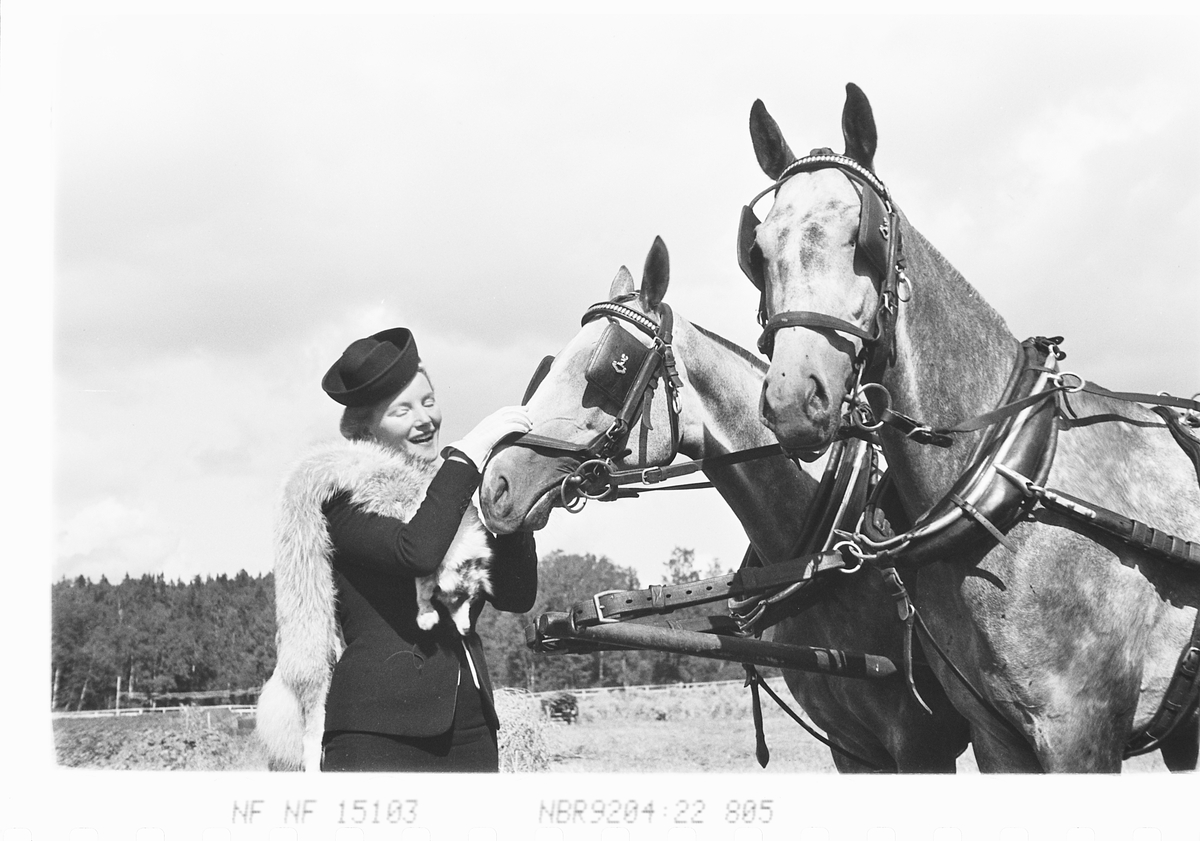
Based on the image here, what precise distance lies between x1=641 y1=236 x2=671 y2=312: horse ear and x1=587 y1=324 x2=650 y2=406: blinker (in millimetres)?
286

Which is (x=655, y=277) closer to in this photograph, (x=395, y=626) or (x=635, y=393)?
(x=635, y=393)

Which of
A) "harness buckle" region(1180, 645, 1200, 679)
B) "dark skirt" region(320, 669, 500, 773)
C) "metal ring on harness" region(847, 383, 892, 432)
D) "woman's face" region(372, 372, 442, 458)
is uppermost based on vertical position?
"woman's face" region(372, 372, 442, 458)

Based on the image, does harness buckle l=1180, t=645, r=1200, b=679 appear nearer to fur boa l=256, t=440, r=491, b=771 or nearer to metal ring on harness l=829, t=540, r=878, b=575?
metal ring on harness l=829, t=540, r=878, b=575

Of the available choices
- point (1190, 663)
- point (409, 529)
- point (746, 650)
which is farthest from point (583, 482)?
→ point (1190, 663)

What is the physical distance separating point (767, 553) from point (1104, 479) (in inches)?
69.3

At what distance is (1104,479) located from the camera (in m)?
3.45

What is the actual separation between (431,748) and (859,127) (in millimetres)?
2642

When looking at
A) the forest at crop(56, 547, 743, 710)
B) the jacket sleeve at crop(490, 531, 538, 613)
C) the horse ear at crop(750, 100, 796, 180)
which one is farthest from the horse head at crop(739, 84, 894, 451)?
the forest at crop(56, 547, 743, 710)

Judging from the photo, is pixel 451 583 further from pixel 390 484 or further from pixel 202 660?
pixel 202 660

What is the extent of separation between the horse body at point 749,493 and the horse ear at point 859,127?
4.90 feet

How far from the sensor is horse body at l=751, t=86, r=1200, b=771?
3.28 meters

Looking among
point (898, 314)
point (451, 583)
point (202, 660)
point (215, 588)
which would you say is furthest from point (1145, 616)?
point (202, 660)

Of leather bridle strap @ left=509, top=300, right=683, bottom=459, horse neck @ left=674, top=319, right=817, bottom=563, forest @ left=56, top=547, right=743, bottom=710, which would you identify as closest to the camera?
leather bridle strap @ left=509, top=300, right=683, bottom=459

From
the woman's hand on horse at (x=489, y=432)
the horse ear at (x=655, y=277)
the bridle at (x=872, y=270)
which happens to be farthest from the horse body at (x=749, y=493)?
the bridle at (x=872, y=270)
